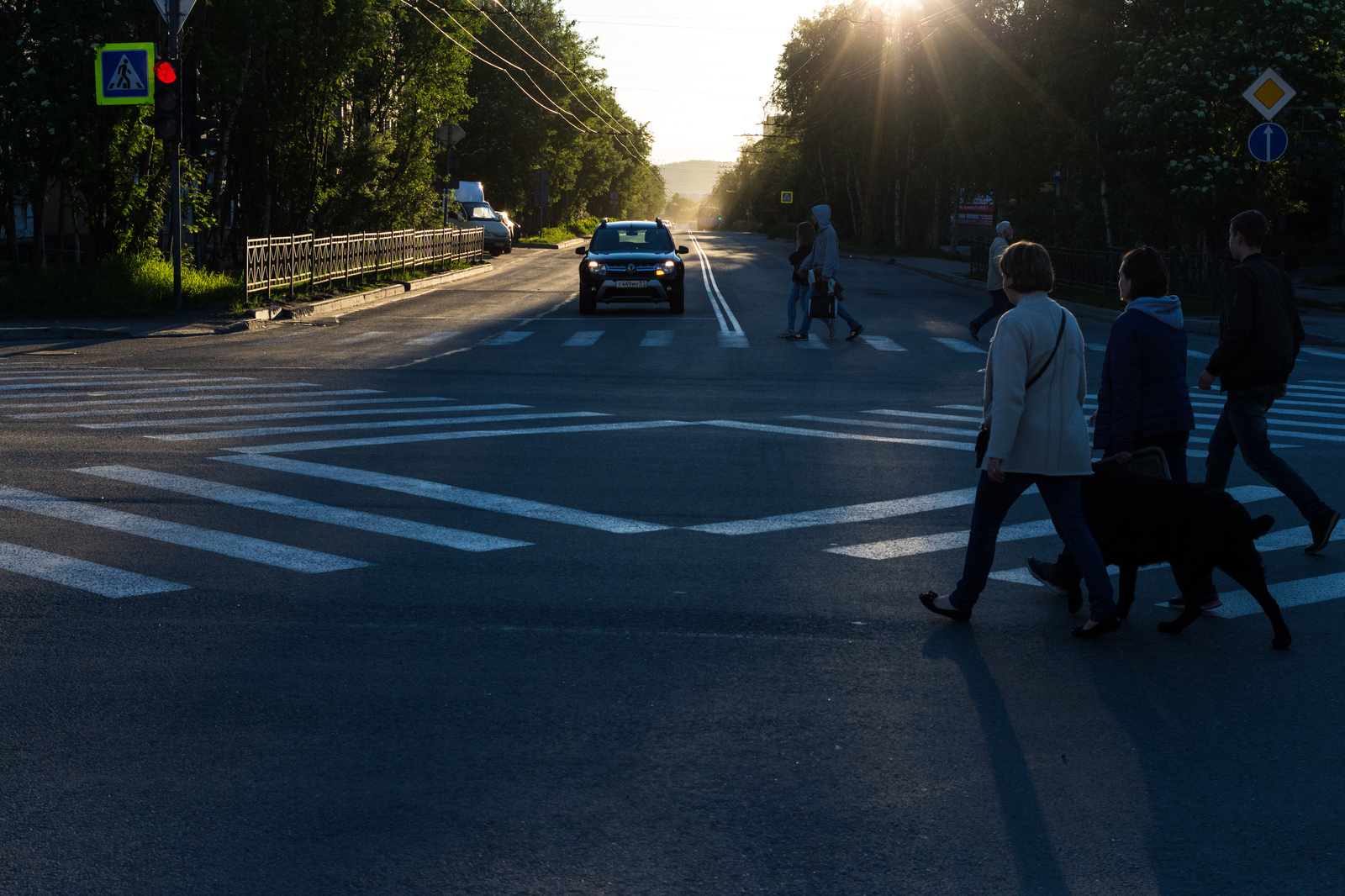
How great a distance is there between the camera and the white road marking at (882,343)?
1956cm

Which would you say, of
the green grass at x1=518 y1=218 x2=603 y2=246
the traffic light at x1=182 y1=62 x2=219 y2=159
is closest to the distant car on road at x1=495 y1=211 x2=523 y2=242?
the green grass at x1=518 y1=218 x2=603 y2=246

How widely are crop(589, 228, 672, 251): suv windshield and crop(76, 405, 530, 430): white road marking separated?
44.7ft

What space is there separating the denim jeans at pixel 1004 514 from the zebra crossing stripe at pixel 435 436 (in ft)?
19.1

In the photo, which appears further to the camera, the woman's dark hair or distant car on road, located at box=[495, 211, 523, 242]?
distant car on road, located at box=[495, 211, 523, 242]

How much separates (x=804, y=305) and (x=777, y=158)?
100 m

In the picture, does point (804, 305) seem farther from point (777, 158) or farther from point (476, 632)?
point (777, 158)

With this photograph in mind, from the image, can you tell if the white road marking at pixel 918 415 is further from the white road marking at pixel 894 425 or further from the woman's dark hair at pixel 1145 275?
the woman's dark hair at pixel 1145 275

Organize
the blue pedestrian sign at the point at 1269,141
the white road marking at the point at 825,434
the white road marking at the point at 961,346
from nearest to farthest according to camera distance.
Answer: the white road marking at the point at 825,434 → the white road marking at the point at 961,346 → the blue pedestrian sign at the point at 1269,141

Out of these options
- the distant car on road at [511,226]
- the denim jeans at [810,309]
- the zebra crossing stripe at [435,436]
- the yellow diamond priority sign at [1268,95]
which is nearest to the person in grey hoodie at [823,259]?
the denim jeans at [810,309]

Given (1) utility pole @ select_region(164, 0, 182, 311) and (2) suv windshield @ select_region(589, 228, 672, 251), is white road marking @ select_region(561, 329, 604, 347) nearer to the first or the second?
(2) suv windshield @ select_region(589, 228, 672, 251)

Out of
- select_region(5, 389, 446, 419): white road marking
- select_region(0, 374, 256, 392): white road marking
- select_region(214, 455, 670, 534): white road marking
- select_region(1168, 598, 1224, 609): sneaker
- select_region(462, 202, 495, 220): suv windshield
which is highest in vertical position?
select_region(462, 202, 495, 220): suv windshield

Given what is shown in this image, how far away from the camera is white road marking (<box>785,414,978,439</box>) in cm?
1155

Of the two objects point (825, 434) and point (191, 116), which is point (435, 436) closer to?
point (825, 434)

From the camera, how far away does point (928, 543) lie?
7.48 meters
